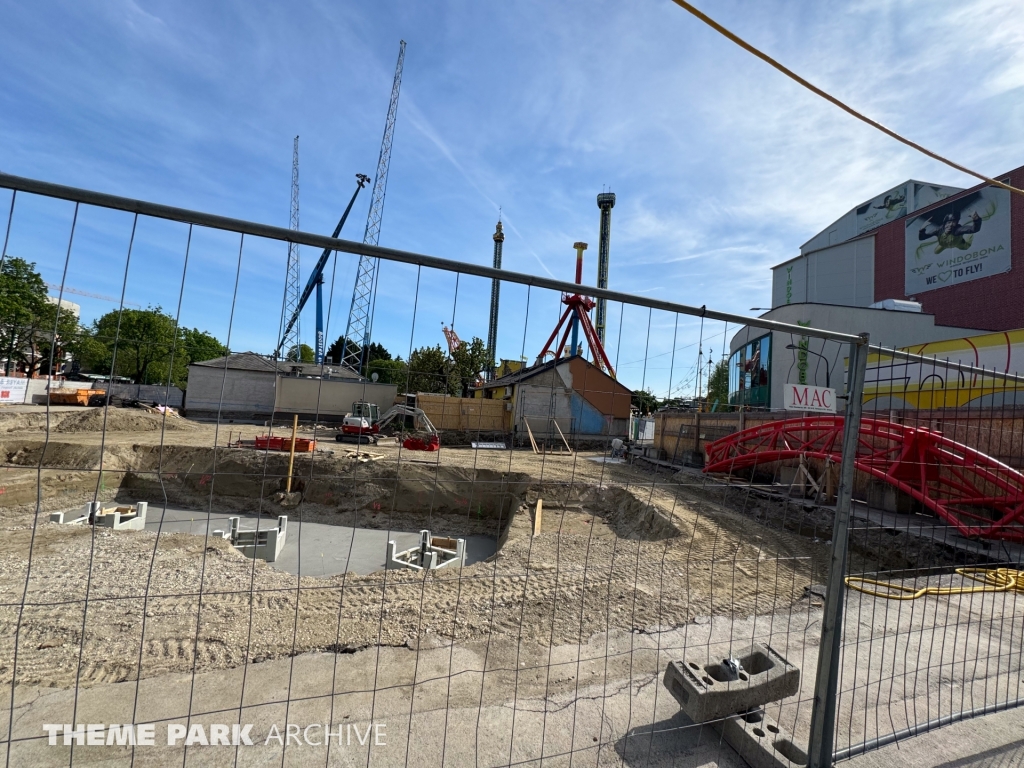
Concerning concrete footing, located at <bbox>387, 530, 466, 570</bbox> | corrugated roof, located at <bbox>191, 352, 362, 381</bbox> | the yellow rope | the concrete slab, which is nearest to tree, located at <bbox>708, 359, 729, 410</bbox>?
the yellow rope

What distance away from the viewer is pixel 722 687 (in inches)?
98.7

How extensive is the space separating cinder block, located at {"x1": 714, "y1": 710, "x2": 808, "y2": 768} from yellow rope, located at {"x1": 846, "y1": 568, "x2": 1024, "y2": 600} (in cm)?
242

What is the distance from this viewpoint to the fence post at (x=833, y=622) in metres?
2.30

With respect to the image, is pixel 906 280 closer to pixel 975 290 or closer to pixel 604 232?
pixel 975 290

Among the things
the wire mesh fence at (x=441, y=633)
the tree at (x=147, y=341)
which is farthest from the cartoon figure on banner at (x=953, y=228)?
the tree at (x=147, y=341)

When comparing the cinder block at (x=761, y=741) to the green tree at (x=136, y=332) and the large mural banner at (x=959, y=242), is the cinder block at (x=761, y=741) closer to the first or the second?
the green tree at (x=136, y=332)

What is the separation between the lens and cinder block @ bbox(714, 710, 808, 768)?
7.63 ft

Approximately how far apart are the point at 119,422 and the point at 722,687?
1065 inches

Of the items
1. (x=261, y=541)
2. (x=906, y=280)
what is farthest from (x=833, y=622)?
(x=906, y=280)

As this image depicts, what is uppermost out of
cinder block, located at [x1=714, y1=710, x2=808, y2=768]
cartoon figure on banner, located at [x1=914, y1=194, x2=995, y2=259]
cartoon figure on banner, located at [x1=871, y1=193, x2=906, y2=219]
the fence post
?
cartoon figure on banner, located at [x1=871, y1=193, x2=906, y2=219]

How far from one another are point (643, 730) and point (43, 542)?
34.6 feet

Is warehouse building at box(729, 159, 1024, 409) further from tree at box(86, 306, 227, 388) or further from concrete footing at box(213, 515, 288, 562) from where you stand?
tree at box(86, 306, 227, 388)

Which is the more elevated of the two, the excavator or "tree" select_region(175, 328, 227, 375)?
"tree" select_region(175, 328, 227, 375)

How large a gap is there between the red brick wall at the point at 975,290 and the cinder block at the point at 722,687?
27.8 m
